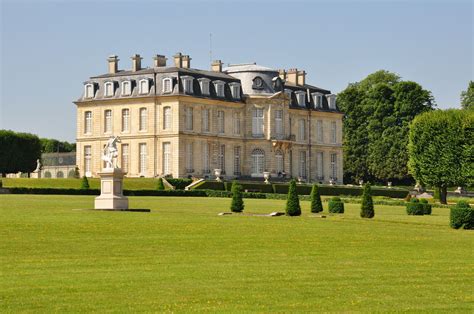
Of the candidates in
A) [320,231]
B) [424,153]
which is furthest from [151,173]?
[320,231]

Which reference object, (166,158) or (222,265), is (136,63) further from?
(222,265)

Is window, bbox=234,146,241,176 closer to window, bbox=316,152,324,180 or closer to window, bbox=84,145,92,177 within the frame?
window, bbox=316,152,324,180

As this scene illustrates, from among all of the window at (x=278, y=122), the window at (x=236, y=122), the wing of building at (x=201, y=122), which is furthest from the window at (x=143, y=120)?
the window at (x=278, y=122)

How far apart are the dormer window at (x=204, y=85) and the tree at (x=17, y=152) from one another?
11947 mm

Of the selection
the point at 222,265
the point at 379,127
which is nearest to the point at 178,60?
the point at 379,127

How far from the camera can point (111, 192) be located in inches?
1384

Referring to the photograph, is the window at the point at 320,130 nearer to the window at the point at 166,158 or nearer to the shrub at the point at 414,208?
the window at the point at 166,158

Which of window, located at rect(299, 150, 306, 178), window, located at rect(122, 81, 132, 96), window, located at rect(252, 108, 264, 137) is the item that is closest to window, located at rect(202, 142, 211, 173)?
window, located at rect(252, 108, 264, 137)

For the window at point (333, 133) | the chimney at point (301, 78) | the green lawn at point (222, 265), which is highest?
the chimney at point (301, 78)

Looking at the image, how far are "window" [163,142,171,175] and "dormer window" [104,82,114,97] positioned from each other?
523cm

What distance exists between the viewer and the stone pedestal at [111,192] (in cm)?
3497

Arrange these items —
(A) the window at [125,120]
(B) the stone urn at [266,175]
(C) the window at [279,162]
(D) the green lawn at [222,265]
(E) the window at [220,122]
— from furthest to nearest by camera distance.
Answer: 1. (C) the window at [279,162]
2. (E) the window at [220,122]
3. (A) the window at [125,120]
4. (B) the stone urn at [266,175]
5. (D) the green lawn at [222,265]

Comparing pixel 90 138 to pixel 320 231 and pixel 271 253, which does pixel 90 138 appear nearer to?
pixel 320 231

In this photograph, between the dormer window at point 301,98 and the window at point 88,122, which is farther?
the dormer window at point 301,98
